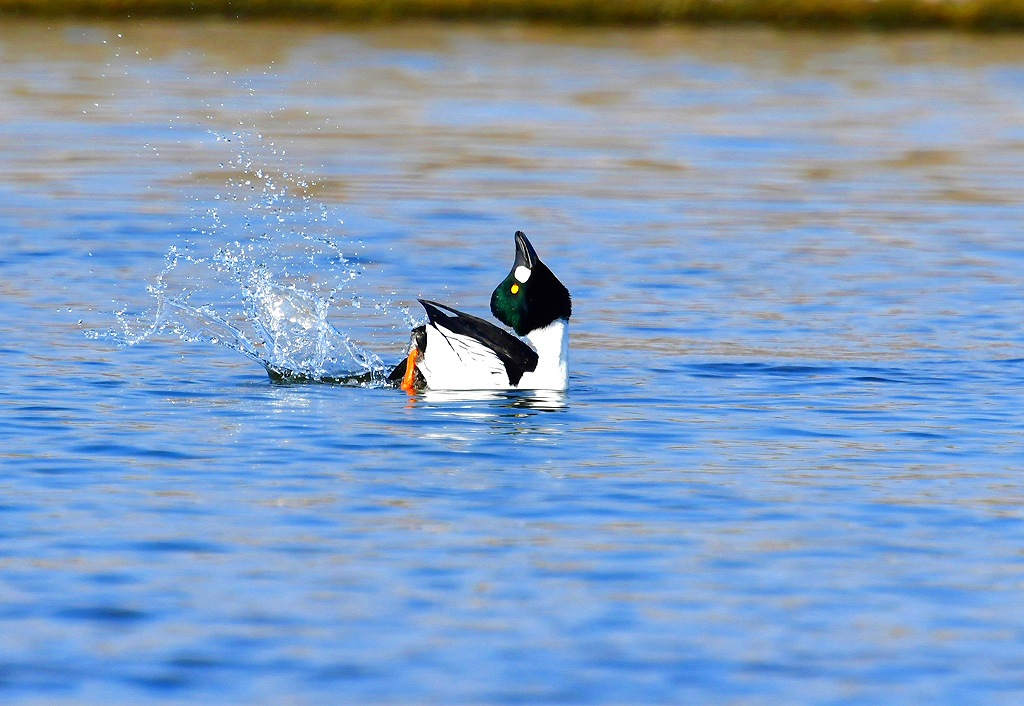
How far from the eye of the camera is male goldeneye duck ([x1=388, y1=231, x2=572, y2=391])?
35.7 ft

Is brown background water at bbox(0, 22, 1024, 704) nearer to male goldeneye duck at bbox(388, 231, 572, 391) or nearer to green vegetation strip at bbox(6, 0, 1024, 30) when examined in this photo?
male goldeneye duck at bbox(388, 231, 572, 391)

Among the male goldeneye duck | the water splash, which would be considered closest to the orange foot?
the male goldeneye duck

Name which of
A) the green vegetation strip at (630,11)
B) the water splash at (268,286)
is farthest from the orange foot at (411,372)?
the green vegetation strip at (630,11)

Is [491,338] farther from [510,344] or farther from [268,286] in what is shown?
[268,286]

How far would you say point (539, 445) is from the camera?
972cm

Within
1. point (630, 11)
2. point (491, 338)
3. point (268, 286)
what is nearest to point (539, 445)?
point (491, 338)

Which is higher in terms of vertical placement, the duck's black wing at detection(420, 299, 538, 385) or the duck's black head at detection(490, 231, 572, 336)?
the duck's black head at detection(490, 231, 572, 336)

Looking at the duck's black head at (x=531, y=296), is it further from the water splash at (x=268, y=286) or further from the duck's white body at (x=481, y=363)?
the water splash at (x=268, y=286)

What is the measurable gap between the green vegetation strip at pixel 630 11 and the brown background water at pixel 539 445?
1904 centimetres

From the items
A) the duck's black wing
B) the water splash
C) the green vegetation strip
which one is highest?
the green vegetation strip

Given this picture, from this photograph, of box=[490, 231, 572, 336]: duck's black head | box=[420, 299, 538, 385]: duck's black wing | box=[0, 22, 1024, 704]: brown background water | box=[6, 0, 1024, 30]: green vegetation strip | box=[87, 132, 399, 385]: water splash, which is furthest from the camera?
box=[6, 0, 1024, 30]: green vegetation strip

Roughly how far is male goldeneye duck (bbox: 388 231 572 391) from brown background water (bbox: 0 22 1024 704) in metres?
0.27

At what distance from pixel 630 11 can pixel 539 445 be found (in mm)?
35604

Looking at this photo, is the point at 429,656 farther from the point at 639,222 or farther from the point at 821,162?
the point at 821,162
